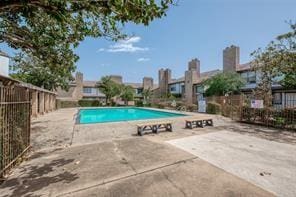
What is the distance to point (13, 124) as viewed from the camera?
4.23 m

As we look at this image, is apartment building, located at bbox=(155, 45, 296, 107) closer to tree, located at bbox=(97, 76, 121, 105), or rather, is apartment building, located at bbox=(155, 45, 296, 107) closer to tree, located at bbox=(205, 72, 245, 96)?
tree, located at bbox=(205, 72, 245, 96)

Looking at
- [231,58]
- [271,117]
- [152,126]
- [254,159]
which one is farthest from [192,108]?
[254,159]

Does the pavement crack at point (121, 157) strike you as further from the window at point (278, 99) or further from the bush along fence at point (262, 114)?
the window at point (278, 99)

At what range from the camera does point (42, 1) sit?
281 cm

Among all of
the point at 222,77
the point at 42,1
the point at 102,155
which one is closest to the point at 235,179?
the point at 102,155

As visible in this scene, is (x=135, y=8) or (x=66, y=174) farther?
(x=66, y=174)

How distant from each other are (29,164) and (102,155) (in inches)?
72.4

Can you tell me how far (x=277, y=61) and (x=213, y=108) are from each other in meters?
8.83

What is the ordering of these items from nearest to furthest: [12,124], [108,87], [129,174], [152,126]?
[129,174] < [12,124] < [152,126] < [108,87]

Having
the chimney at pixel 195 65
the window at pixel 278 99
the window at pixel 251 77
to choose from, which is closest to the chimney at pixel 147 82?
the chimney at pixel 195 65

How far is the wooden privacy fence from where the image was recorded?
12.0 feet

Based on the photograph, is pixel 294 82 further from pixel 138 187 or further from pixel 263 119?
pixel 138 187

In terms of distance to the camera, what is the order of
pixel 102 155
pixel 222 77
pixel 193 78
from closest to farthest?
1. pixel 102 155
2. pixel 222 77
3. pixel 193 78

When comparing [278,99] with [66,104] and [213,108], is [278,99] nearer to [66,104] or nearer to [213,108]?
[213,108]
